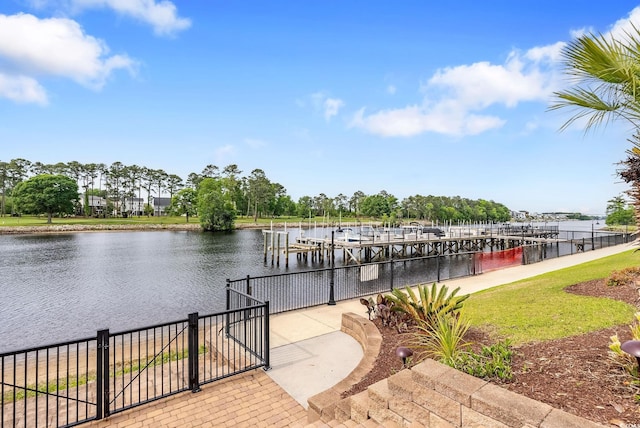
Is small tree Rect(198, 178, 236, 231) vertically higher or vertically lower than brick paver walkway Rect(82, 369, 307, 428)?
higher

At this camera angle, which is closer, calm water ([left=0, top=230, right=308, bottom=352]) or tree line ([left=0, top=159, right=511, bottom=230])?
calm water ([left=0, top=230, right=308, bottom=352])

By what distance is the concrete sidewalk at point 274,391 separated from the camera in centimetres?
412

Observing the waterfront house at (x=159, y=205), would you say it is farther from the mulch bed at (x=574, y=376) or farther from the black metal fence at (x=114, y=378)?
the mulch bed at (x=574, y=376)

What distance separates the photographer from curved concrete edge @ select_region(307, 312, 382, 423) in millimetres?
3910

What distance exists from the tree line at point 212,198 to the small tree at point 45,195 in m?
0.63

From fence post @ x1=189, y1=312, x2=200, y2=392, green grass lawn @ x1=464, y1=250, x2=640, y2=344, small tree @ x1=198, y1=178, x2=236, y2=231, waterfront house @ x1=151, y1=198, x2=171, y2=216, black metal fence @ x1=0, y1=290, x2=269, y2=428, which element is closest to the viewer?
black metal fence @ x1=0, y1=290, x2=269, y2=428

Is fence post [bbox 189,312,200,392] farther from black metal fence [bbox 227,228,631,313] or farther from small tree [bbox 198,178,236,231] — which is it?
small tree [bbox 198,178,236,231]

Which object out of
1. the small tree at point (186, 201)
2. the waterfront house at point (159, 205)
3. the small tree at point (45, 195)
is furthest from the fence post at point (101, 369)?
the waterfront house at point (159, 205)

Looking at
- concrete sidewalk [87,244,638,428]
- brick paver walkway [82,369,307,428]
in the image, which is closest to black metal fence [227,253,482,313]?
concrete sidewalk [87,244,638,428]

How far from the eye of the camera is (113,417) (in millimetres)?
4250

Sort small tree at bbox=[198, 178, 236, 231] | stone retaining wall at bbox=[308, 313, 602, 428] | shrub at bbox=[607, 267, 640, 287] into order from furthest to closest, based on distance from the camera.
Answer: small tree at bbox=[198, 178, 236, 231], shrub at bbox=[607, 267, 640, 287], stone retaining wall at bbox=[308, 313, 602, 428]

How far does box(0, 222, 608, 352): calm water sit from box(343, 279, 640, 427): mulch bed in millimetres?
13062

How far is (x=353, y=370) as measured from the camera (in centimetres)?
493

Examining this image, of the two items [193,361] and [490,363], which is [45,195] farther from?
[490,363]
